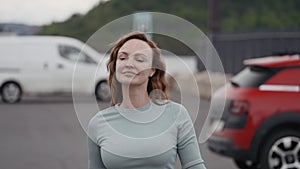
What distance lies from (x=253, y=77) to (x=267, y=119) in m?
0.52

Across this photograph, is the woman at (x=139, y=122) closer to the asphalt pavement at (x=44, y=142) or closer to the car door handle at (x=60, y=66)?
the asphalt pavement at (x=44, y=142)

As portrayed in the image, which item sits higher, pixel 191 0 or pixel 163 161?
pixel 191 0

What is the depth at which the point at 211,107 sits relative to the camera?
8.14 feet

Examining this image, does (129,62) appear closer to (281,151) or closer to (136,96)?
(136,96)

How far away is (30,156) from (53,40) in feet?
38.8

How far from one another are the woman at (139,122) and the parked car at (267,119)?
5.16 metres

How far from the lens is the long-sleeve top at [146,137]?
2.52 metres

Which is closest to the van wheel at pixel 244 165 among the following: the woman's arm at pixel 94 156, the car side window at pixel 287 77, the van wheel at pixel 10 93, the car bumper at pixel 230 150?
the car bumper at pixel 230 150

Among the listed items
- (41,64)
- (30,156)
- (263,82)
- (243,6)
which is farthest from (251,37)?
(243,6)

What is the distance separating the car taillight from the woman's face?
536 cm

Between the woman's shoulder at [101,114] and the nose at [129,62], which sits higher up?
the nose at [129,62]

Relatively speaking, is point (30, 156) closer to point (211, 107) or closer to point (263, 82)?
point (263, 82)

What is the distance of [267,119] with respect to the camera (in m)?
7.75

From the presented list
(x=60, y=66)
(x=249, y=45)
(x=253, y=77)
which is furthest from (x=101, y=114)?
(x=249, y=45)
